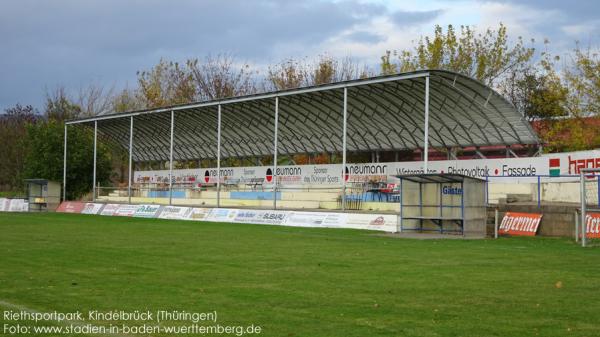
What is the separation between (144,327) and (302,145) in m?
40.8

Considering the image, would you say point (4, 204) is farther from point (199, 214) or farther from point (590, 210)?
point (590, 210)

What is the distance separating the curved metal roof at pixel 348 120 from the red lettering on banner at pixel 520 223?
660 cm

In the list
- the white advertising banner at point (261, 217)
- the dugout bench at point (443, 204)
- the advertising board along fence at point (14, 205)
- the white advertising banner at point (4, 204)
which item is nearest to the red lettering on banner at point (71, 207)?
the advertising board along fence at point (14, 205)

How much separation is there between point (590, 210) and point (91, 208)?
1377 inches

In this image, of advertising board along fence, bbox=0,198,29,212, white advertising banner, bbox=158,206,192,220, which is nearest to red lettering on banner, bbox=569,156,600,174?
white advertising banner, bbox=158,206,192,220

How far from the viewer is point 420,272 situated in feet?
47.2

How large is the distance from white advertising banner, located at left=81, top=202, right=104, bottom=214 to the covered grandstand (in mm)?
2808

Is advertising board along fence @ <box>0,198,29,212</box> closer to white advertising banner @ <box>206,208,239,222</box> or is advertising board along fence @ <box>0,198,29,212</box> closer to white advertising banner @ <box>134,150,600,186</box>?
white advertising banner @ <box>134,150,600,186</box>

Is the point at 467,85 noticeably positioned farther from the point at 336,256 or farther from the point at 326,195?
the point at 336,256

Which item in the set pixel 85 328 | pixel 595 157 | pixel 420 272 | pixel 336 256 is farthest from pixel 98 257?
pixel 595 157

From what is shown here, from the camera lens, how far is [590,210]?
22.9 meters

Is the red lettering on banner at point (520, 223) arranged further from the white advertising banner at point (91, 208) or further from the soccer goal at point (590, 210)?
the white advertising banner at point (91, 208)

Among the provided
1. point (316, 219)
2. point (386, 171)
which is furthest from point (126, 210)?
point (316, 219)

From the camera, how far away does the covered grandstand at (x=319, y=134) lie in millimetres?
35750
